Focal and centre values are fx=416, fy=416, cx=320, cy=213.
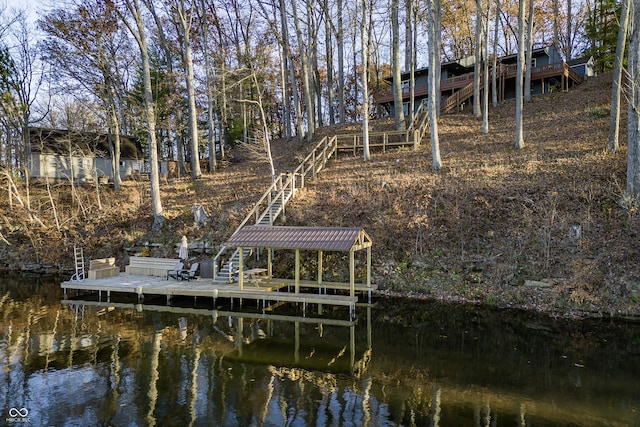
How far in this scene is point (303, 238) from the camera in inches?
534

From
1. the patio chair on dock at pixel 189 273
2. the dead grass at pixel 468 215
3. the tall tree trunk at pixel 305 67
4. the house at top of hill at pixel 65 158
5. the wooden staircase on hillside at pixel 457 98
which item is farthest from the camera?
the wooden staircase on hillside at pixel 457 98

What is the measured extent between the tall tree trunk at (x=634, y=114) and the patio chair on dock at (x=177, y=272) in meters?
16.4

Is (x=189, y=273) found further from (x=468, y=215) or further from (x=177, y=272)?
(x=468, y=215)

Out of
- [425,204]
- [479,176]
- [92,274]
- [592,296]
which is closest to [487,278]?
[592,296]

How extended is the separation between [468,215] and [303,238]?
6.90 metres

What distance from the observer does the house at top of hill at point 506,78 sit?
31.7 metres

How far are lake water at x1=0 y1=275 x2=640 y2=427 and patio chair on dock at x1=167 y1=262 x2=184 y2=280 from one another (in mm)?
2736

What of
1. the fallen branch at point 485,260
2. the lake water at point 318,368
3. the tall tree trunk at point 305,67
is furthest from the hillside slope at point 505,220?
the tall tree trunk at point 305,67

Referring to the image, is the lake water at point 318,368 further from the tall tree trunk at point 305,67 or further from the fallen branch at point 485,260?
the tall tree trunk at point 305,67

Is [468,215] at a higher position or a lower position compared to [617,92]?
lower

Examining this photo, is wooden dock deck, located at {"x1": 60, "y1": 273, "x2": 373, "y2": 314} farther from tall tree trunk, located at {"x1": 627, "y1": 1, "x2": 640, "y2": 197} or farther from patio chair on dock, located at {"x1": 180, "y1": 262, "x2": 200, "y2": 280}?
tall tree trunk, located at {"x1": 627, "y1": 1, "x2": 640, "y2": 197}

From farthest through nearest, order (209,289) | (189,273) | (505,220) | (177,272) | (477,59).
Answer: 1. (477,59)
2. (177,272)
3. (189,273)
4. (505,220)
5. (209,289)

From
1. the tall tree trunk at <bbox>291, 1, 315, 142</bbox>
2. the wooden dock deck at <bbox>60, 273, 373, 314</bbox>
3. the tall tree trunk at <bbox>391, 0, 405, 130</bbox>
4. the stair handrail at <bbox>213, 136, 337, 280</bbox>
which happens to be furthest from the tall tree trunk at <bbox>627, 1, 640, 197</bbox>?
the tall tree trunk at <bbox>291, 1, 315, 142</bbox>

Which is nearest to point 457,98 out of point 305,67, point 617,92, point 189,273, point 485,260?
point 305,67
